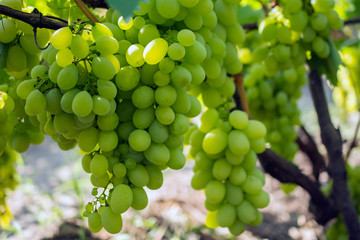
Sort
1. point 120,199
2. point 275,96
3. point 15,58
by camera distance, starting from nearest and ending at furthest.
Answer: point 120,199 → point 15,58 → point 275,96

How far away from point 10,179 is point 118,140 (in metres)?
0.49

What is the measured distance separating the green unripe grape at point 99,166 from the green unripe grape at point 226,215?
1.03 ft

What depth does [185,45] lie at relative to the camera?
17.5 inches

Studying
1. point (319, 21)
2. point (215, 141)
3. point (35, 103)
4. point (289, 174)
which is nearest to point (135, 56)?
point (35, 103)

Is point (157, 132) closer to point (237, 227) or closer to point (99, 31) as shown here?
point (99, 31)

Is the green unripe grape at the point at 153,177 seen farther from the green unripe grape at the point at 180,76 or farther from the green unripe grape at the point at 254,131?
the green unripe grape at the point at 254,131

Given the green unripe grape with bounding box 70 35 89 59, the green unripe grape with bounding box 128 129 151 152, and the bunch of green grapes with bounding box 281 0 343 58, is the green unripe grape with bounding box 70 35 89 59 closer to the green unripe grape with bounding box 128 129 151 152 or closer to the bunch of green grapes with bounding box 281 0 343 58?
the green unripe grape with bounding box 128 129 151 152

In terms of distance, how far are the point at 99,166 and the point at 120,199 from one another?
0.05 m

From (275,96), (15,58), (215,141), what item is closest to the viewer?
(15,58)

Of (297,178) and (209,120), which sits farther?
(297,178)

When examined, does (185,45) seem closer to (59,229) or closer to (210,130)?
(210,130)

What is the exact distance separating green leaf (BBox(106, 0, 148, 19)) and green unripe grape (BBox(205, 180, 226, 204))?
1.41ft

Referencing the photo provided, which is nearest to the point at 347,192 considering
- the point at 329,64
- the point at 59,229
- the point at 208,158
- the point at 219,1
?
the point at 329,64

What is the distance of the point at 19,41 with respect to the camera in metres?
0.53
